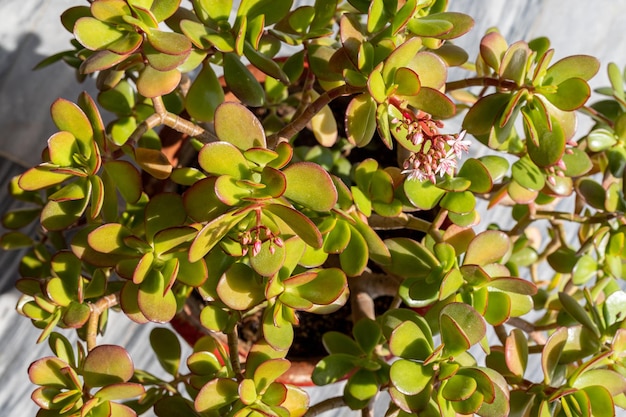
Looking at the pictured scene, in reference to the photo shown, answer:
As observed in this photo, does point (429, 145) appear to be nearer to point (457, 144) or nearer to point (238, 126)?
point (457, 144)

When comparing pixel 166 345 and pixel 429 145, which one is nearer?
pixel 429 145

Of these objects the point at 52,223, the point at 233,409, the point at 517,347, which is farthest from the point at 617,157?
the point at 52,223

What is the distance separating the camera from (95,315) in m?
0.75

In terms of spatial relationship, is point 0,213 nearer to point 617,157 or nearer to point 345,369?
point 345,369

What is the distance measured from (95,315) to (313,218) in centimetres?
25

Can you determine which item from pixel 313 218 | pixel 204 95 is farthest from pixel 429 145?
pixel 204 95

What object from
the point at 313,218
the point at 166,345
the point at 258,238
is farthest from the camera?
the point at 166,345

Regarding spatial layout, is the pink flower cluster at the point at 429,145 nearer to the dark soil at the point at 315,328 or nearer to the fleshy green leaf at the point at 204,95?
the fleshy green leaf at the point at 204,95

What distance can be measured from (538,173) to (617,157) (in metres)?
0.12

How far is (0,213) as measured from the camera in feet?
4.25

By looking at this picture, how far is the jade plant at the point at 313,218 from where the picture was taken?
0.63 meters

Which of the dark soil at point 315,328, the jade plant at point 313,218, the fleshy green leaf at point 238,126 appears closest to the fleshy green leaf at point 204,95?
the jade plant at point 313,218

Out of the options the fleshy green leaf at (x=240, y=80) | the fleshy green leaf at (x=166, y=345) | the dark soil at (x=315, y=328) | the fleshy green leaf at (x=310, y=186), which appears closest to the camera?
the fleshy green leaf at (x=310, y=186)

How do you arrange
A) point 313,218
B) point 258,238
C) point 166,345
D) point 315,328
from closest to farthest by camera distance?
point 258,238 → point 313,218 → point 166,345 → point 315,328
